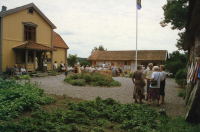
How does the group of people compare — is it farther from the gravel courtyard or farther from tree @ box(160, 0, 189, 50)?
tree @ box(160, 0, 189, 50)

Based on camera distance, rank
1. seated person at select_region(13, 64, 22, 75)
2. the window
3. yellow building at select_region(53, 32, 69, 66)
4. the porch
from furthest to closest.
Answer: yellow building at select_region(53, 32, 69, 66) → the window → the porch → seated person at select_region(13, 64, 22, 75)

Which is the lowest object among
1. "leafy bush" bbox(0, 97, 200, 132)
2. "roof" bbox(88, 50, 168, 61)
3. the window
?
"leafy bush" bbox(0, 97, 200, 132)

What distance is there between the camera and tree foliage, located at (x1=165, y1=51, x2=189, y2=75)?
2173 centimetres

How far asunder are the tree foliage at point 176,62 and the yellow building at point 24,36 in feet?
51.5

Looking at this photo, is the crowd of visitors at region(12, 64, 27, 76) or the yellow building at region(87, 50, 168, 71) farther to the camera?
the yellow building at region(87, 50, 168, 71)

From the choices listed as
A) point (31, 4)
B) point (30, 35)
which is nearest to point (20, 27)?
point (30, 35)

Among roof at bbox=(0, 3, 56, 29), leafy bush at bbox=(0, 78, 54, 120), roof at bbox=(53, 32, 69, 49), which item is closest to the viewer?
leafy bush at bbox=(0, 78, 54, 120)

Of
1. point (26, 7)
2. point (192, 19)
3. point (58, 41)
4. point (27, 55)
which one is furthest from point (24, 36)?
point (192, 19)

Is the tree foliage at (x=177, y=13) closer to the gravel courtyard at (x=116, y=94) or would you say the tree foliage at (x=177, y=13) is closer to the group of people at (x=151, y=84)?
the gravel courtyard at (x=116, y=94)

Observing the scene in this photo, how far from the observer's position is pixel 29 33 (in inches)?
768

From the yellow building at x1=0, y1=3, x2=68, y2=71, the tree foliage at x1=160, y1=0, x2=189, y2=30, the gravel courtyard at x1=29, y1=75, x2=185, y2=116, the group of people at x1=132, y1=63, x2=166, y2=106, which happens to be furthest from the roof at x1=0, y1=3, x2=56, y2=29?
the group of people at x1=132, y1=63, x2=166, y2=106

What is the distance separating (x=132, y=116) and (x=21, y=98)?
3.54 meters

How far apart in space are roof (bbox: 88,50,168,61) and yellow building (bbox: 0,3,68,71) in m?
15.7

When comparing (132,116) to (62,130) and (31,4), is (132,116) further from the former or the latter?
(31,4)
